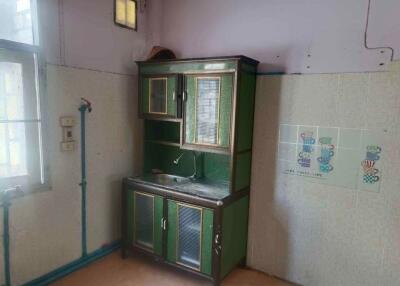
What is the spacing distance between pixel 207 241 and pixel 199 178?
2.19ft

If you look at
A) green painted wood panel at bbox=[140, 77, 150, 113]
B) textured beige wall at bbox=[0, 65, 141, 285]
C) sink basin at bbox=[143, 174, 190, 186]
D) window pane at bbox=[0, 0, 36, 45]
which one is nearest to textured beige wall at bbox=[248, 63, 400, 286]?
sink basin at bbox=[143, 174, 190, 186]

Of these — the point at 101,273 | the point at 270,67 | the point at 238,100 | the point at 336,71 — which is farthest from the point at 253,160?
the point at 101,273

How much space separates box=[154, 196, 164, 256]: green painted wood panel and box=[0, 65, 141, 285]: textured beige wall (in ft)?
1.92

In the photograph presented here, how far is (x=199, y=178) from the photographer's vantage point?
2.87 m

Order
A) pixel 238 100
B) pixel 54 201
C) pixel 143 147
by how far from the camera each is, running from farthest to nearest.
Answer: pixel 143 147
pixel 54 201
pixel 238 100

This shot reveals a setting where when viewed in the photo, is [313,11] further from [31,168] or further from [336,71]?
[31,168]

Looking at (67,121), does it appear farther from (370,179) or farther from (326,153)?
(370,179)

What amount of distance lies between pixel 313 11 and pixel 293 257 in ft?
6.51

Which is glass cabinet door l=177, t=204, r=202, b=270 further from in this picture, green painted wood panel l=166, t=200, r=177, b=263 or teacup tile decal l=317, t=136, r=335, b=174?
teacup tile decal l=317, t=136, r=335, b=174

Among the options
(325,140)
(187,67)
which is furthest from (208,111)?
(325,140)

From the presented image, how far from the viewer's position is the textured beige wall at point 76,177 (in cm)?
230

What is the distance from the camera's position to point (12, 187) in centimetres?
215

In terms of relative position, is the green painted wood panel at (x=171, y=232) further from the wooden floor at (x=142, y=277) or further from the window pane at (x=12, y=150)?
the window pane at (x=12, y=150)

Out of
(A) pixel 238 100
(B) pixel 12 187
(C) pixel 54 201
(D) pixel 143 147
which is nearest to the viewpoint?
(B) pixel 12 187
